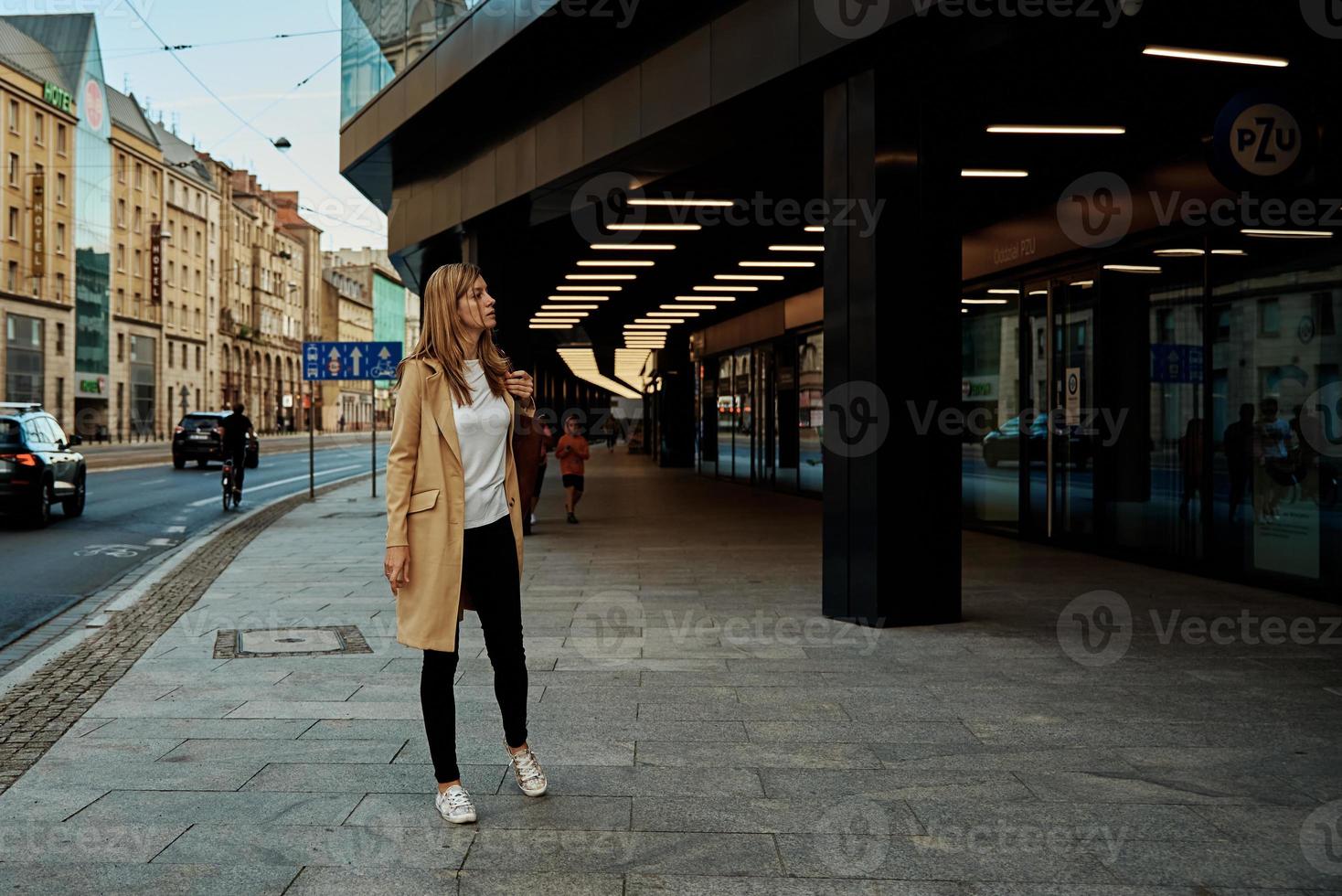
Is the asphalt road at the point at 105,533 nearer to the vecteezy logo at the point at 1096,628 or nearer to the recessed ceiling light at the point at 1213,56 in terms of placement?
the vecteezy logo at the point at 1096,628

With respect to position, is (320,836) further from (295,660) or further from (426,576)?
(295,660)

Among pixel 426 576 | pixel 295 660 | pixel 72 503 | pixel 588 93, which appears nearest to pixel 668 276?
pixel 588 93

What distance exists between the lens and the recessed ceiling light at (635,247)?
16.3 metres

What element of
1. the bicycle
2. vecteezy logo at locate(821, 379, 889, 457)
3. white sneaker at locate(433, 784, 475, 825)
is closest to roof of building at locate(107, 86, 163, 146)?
the bicycle

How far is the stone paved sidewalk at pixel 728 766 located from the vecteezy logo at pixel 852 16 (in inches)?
152

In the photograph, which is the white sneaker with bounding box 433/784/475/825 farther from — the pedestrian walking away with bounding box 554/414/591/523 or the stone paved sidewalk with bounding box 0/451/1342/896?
the pedestrian walking away with bounding box 554/414/591/523

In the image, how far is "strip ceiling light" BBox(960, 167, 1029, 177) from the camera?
11.4 meters

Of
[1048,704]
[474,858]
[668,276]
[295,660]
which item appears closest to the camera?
[474,858]

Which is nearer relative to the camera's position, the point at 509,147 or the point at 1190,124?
the point at 1190,124

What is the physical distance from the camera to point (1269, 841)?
398 cm

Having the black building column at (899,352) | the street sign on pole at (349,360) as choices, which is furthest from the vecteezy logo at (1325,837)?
the street sign on pole at (349,360)

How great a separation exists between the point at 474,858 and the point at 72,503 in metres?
17.1

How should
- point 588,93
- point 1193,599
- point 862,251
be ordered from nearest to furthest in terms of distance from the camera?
point 862,251
point 1193,599
point 588,93

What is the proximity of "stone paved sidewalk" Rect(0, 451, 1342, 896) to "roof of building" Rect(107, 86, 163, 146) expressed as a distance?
69493mm
